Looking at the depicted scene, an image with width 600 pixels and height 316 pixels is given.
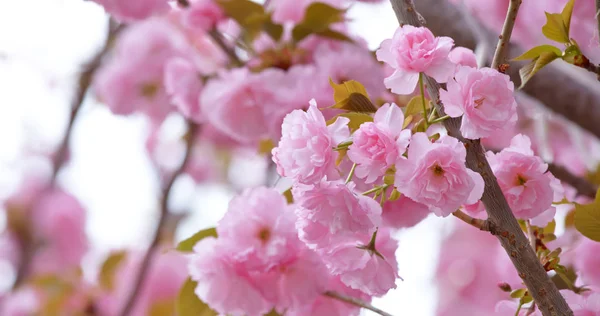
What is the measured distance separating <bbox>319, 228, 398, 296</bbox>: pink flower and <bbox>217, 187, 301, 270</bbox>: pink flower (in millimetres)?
105

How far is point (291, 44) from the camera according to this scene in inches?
38.8

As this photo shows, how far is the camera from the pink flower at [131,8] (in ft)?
3.24

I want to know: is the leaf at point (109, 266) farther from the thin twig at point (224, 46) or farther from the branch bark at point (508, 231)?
the branch bark at point (508, 231)

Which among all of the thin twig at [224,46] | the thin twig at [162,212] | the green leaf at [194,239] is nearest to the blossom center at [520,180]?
the green leaf at [194,239]

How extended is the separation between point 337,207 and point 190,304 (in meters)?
0.33

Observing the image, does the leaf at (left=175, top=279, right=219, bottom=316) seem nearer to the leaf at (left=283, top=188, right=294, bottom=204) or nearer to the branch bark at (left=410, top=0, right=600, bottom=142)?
the leaf at (left=283, top=188, right=294, bottom=204)

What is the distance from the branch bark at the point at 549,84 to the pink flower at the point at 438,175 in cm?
56

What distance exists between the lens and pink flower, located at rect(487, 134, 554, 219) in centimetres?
45

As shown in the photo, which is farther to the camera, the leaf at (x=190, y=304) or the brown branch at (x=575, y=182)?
the brown branch at (x=575, y=182)

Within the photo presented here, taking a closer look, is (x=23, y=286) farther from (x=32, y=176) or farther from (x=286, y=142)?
(x=286, y=142)

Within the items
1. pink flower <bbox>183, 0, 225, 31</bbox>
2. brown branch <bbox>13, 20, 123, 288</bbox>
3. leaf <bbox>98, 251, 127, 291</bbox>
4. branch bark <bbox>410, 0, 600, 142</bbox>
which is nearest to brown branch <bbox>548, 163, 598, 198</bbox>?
branch bark <bbox>410, 0, 600, 142</bbox>

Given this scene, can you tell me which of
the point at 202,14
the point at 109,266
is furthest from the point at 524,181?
the point at 109,266

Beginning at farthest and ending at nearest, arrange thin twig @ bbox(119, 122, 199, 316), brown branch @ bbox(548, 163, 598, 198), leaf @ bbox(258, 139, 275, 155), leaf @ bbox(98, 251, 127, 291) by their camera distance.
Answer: leaf @ bbox(98, 251, 127, 291)
thin twig @ bbox(119, 122, 199, 316)
leaf @ bbox(258, 139, 275, 155)
brown branch @ bbox(548, 163, 598, 198)

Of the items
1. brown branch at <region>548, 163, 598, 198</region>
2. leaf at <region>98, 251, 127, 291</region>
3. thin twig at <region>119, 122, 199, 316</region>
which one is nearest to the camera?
brown branch at <region>548, 163, 598, 198</region>
